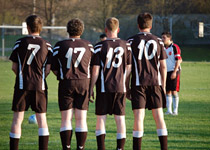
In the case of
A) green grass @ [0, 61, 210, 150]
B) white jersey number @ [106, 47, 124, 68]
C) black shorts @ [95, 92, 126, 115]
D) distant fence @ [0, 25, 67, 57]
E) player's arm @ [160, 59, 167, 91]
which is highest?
distant fence @ [0, 25, 67, 57]

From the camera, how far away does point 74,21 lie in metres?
6.49

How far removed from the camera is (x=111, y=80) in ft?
21.2

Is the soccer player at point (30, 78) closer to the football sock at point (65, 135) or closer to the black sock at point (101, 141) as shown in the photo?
the football sock at point (65, 135)

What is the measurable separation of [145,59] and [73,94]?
126 centimetres

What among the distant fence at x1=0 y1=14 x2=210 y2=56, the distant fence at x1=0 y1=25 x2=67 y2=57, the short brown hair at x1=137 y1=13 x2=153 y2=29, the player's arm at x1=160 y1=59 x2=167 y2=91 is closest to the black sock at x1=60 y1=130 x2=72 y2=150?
the player's arm at x1=160 y1=59 x2=167 y2=91

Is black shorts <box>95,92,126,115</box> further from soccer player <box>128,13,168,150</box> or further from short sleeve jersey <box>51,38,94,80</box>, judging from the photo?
short sleeve jersey <box>51,38,94,80</box>

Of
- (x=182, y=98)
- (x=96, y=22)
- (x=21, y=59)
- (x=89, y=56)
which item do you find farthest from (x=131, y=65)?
(x=96, y=22)

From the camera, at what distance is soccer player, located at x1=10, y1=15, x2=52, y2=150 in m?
6.25

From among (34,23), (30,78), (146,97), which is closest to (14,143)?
(30,78)

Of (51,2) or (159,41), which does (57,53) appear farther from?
(51,2)

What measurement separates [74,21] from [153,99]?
174 cm

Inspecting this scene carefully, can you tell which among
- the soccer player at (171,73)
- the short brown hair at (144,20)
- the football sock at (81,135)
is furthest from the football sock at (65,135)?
the soccer player at (171,73)

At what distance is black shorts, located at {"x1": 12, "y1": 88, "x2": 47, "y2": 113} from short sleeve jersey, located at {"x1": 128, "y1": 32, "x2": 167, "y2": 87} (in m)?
1.47

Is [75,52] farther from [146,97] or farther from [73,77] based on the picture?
[146,97]
